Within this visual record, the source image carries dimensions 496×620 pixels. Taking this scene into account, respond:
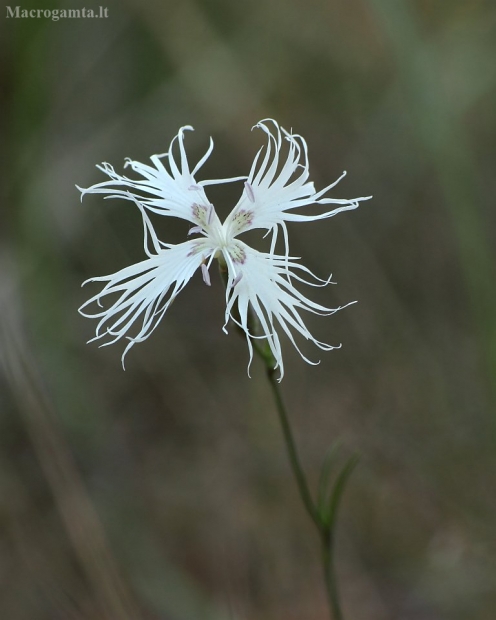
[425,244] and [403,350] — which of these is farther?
[425,244]

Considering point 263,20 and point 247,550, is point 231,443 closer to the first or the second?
point 247,550

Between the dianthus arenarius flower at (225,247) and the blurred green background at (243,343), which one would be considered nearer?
the dianthus arenarius flower at (225,247)

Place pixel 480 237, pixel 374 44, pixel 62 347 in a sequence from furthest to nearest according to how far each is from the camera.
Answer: pixel 374 44, pixel 62 347, pixel 480 237

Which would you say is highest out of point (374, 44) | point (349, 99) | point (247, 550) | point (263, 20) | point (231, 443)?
point (263, 20)

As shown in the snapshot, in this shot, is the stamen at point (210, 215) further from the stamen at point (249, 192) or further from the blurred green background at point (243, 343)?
the blurred green background at point (243, 343)

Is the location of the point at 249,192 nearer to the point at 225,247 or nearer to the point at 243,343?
the point at 225,247

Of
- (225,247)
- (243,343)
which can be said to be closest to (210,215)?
(225,247)

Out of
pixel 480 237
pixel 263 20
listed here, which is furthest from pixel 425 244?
pixel 480 237

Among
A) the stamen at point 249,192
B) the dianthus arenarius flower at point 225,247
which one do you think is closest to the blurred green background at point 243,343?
the dianthus arenarius flower at point 225,247
